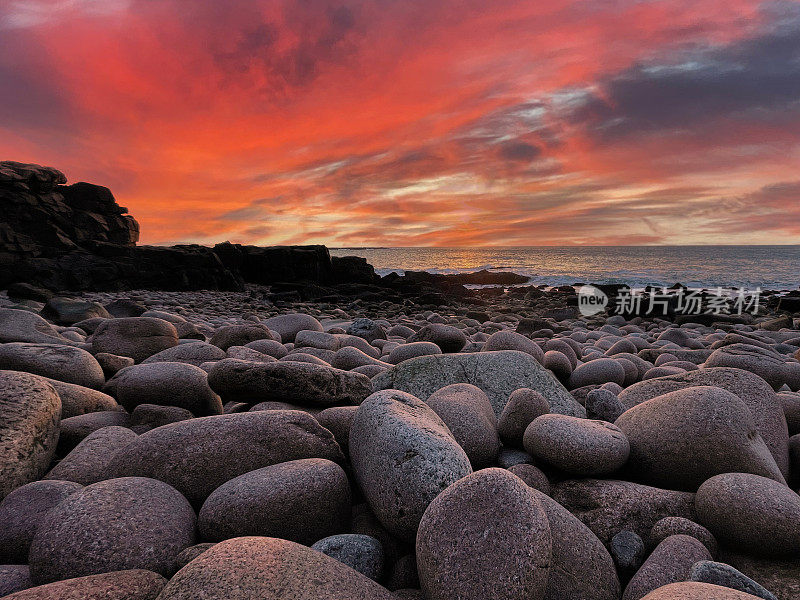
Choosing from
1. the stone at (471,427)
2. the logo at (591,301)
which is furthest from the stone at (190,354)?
the logo at (591,301)

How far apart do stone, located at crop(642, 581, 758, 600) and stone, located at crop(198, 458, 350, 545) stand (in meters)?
1.18

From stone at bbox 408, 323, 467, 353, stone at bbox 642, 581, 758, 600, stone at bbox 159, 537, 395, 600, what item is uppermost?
stone at bbox 408, 323, 467, 353

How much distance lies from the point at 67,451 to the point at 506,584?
8.46 feet

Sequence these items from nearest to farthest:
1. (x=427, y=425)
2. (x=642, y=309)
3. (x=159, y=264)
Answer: (x=427, y=425)
(x=642, y=309)
(x=159, y=264)

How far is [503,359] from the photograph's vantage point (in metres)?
3.96

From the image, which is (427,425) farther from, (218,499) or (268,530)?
(218,499)

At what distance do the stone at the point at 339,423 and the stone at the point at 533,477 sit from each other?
915 millimetres

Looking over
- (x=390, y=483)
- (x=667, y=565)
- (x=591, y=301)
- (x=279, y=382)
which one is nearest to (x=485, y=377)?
(x=279, y=382)

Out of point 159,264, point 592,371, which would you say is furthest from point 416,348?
point 159,264

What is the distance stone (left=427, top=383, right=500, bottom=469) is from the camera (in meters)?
2.54

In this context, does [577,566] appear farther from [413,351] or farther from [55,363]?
[55,363]

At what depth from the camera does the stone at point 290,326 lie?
7.00 meters

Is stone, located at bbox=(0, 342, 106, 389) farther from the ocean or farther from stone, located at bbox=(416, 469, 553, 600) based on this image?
the ocean

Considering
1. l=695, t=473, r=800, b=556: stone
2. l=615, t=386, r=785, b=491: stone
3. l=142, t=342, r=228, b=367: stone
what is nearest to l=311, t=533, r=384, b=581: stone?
l=695, t=473, r=800, b=556: stone
